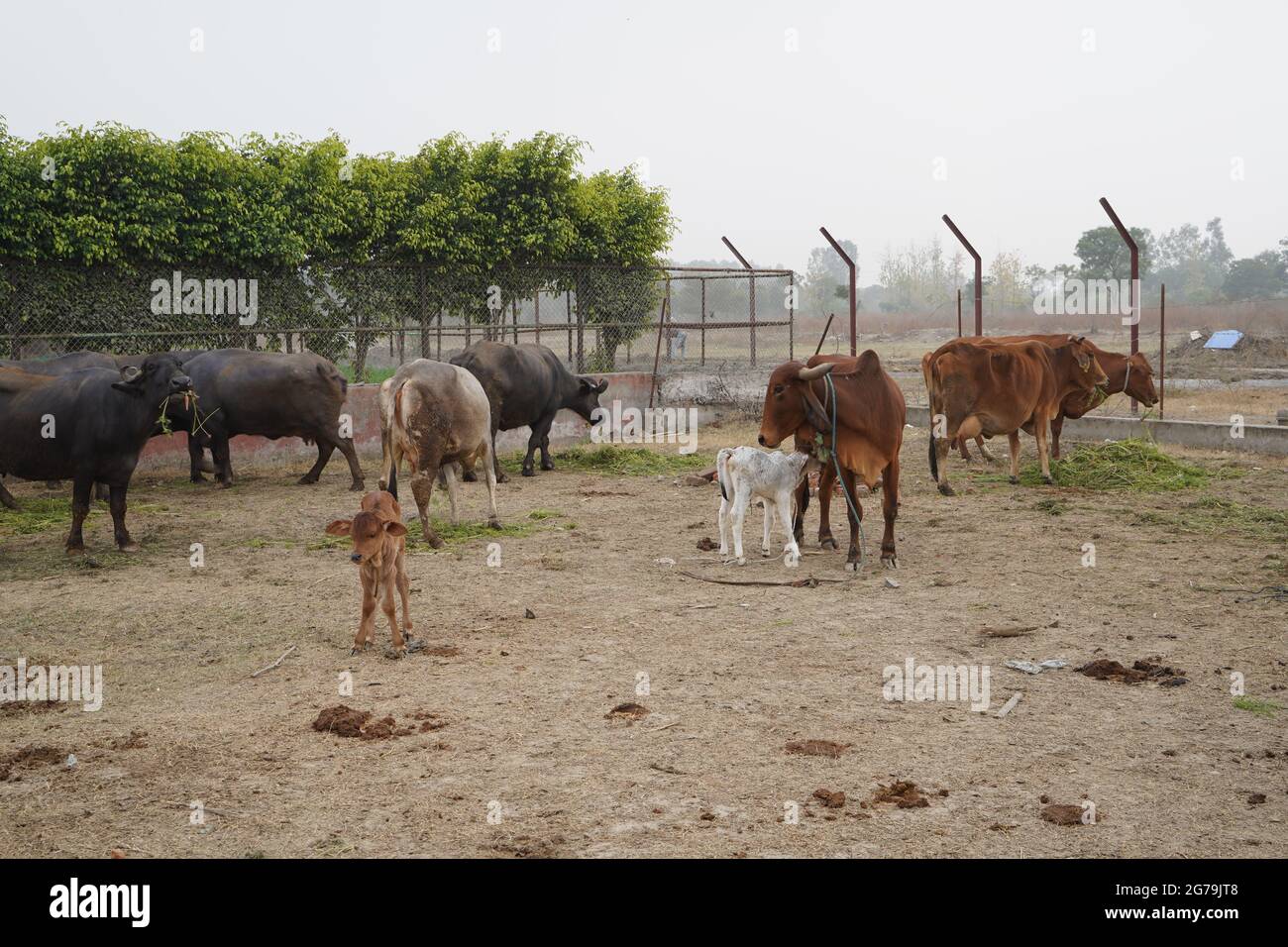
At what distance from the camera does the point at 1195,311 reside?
48.3 meters

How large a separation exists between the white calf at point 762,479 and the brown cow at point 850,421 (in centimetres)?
15

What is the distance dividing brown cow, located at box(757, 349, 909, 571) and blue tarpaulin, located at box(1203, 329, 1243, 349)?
1021 inches

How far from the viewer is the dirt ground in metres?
4.69

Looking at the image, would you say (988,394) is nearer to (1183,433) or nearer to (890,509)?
(890,509)

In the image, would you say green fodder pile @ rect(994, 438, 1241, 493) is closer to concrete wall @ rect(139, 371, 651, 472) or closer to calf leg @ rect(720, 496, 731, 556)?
calf leg @ rect(720, 496, 731, 556)

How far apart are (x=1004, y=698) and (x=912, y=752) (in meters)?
1.06

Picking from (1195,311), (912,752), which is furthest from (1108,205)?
(1195,311)

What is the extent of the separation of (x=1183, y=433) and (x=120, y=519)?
13.2 m

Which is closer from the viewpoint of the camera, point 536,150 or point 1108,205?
point 1108,205

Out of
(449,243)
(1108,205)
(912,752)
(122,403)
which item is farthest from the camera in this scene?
(449,243)

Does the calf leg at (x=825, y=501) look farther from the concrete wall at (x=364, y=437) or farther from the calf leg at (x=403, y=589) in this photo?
the concrete wall at (x=364, y=437)

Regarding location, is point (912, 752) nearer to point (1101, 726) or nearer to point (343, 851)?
point (1101, 726)

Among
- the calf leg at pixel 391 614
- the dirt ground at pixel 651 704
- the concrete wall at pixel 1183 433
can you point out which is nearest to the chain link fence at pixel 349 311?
the concrete wall at pixel 1183 433

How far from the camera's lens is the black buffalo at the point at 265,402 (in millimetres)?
14406
